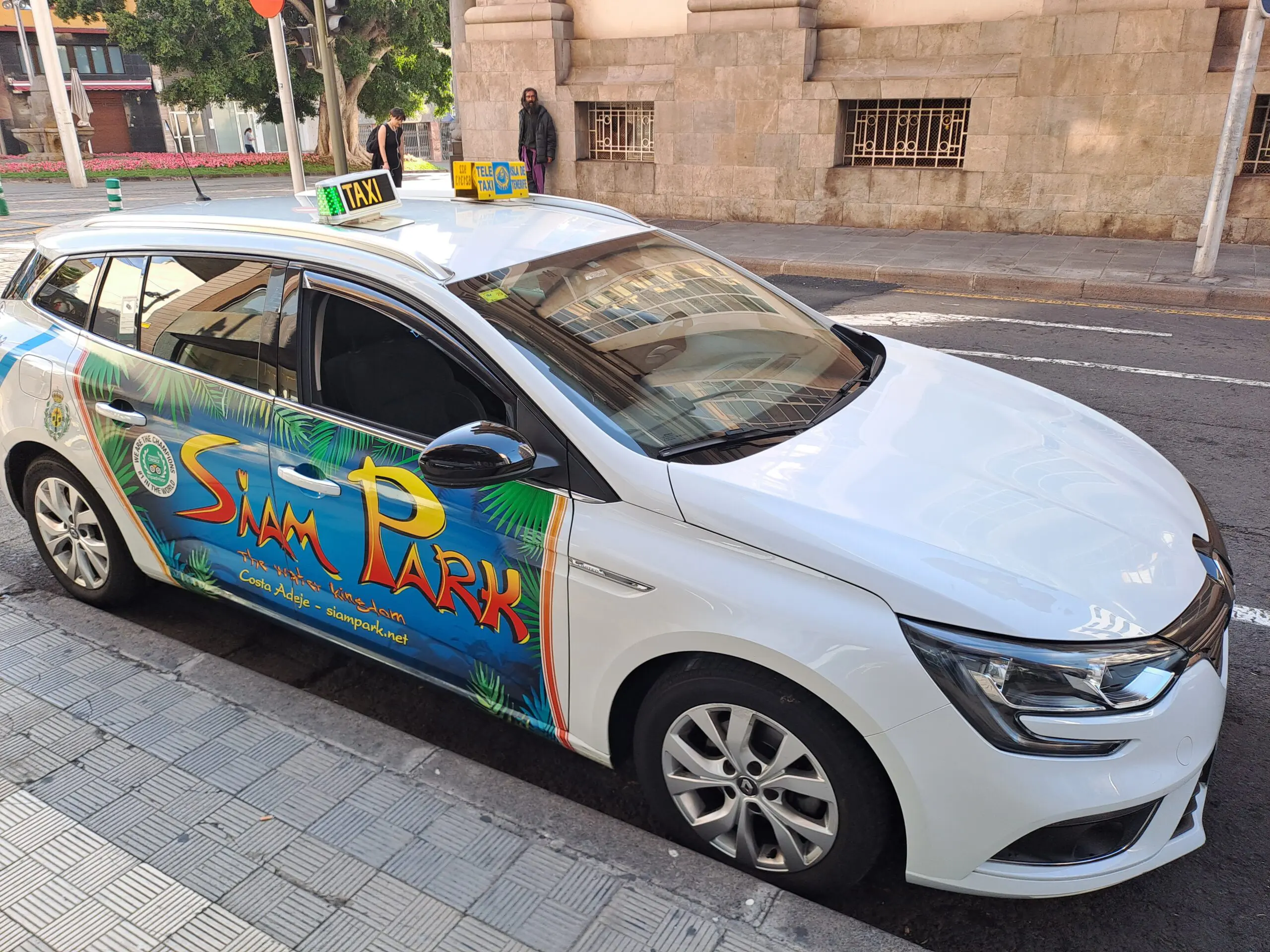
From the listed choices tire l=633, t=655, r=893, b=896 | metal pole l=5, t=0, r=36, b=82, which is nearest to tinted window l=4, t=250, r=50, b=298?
tire l=633, t=655, r=893, b=896

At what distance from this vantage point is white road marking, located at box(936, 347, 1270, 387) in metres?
7.15

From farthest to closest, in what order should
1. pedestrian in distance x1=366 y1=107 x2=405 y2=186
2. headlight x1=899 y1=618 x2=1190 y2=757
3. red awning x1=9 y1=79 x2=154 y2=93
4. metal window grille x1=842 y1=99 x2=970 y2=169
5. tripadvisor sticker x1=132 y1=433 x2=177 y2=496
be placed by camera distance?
red awning x1=9 y1=79 x2=154 y2=93, pedestrian in distance x1=366 y1=107 x2=405 y2=186, metal window grille x1=842 y1=99 x2=970 y2=169, tripadvisor sticker x1=132 y1=433 x2=177 y2=496, headlight x1=899 y1=618 x2=1190 y2=757

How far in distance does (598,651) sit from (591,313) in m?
1.11

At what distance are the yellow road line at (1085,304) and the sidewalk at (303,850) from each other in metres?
9.00

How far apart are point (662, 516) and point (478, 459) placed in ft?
1.67

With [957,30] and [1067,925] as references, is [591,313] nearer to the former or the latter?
[1067,925]

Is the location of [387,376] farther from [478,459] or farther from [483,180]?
[483,180]

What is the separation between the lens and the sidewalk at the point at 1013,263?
10.3 m

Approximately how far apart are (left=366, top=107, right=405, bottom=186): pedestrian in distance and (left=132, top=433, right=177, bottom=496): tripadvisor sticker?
11898mm

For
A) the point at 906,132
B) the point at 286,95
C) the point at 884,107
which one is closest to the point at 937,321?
the point at 906,132

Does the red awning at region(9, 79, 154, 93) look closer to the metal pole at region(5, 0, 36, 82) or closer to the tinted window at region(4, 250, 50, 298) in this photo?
the metal pole at region(5, 0, 36, 82)

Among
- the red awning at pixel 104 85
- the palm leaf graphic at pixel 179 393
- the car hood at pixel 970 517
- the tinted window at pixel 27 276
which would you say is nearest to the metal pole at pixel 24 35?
the red awning at pixel 104 85

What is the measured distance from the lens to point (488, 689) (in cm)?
299

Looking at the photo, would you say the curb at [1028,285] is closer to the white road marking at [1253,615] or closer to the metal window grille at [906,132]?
the metal window grille at [906,132]
